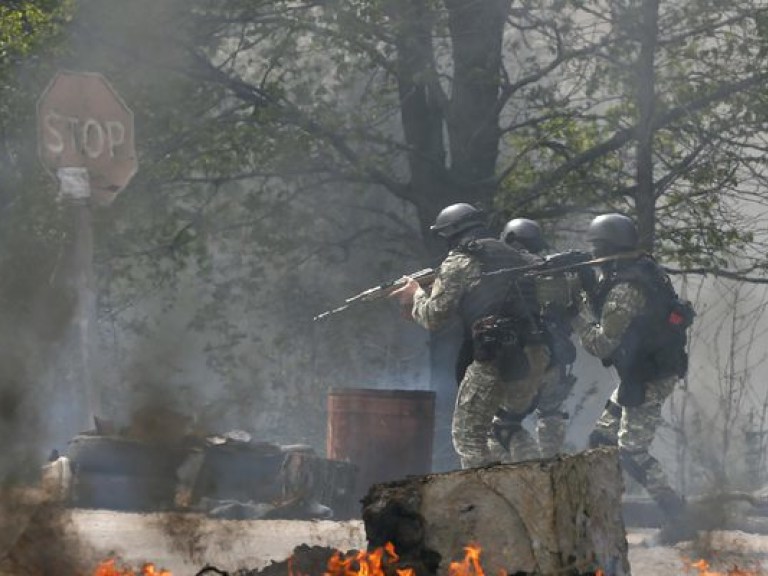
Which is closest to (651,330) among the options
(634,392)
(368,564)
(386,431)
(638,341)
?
(638,341)

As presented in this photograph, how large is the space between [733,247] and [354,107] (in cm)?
363

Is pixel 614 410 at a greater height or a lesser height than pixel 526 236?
lesser

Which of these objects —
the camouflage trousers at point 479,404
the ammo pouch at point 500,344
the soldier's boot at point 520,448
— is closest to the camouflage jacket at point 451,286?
the ammo pouch at point 500,344

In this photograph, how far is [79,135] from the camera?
11258 millimetres

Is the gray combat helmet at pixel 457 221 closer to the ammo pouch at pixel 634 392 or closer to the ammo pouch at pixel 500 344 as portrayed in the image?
the ammo pouch at pixel 500 344

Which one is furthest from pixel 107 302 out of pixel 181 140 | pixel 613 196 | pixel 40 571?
pixel 40 571

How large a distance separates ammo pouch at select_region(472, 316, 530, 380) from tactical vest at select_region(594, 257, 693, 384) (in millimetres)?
571

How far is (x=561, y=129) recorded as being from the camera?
1470 centimetres

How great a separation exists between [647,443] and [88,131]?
13.8 ft

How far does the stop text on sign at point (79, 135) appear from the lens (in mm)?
11273

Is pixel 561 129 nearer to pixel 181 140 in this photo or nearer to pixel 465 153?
pixel 465 153

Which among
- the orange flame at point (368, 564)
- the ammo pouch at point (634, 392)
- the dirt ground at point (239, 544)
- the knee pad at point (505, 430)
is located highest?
the ammo pouch at point (634, 392)

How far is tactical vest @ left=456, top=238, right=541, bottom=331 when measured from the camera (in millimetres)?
9586

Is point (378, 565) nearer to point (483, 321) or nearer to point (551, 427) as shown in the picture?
point (483, 321)
